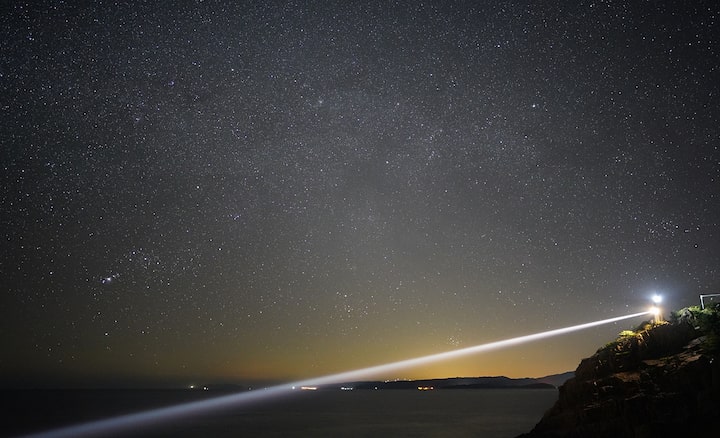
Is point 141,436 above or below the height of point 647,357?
below

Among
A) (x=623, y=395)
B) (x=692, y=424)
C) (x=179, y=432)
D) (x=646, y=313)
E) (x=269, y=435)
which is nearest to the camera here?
(x=692, y=424)

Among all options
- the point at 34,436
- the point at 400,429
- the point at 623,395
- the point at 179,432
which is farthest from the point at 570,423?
the point at 34,436

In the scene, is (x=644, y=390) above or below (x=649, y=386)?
below

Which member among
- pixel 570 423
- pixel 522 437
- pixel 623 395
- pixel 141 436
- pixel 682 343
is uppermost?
pixel 682 343

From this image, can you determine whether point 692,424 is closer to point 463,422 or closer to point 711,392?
point 711,392

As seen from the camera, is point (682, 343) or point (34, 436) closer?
point (682, 343)
